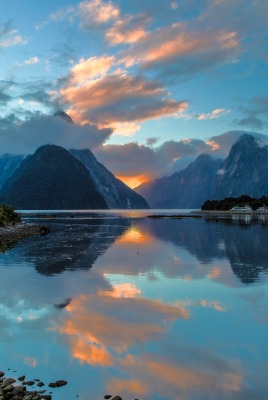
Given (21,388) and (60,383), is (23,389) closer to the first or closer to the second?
(21,388)

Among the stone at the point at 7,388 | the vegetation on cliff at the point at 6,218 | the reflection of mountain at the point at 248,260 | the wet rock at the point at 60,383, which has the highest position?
the vegetation on cliff at the point at 6,218

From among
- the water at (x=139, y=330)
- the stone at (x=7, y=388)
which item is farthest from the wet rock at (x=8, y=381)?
the water at (x=139, y=330)

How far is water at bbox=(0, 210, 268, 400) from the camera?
1055cm

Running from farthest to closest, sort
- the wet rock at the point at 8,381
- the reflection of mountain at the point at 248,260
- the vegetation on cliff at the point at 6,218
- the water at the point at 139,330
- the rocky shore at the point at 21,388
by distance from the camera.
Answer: the vegetation on cliff at the point at 6,218
the reflection of mountain at the point at 248,260
the water at the point at 139,330
the wet rock at the point at 8,381
the rocky shore at the point at 21,388

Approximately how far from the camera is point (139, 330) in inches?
582

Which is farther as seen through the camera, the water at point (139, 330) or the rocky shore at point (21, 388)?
the water at point (139, 330)

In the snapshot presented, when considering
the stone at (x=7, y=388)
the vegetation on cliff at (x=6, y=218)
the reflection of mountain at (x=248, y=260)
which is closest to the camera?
the stone at (x=7, y=388)

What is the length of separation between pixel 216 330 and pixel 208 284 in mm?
8343

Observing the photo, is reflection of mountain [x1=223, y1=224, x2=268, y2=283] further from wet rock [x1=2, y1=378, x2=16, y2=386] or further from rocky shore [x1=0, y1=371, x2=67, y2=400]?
wet rock [x1=2, y1=378, x2=16, y2=386]

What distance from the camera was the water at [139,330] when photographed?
10555mm

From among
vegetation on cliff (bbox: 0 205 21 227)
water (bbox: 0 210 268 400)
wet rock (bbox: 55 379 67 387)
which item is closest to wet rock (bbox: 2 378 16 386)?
water (bbox: 0 210 268 400)

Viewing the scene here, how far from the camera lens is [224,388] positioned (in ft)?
33.3

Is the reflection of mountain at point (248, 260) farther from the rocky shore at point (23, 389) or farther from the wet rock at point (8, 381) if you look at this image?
the wet rock at point (8, 381)

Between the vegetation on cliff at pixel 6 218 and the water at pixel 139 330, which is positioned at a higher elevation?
the vegetation on cliff at pixel 6 218
